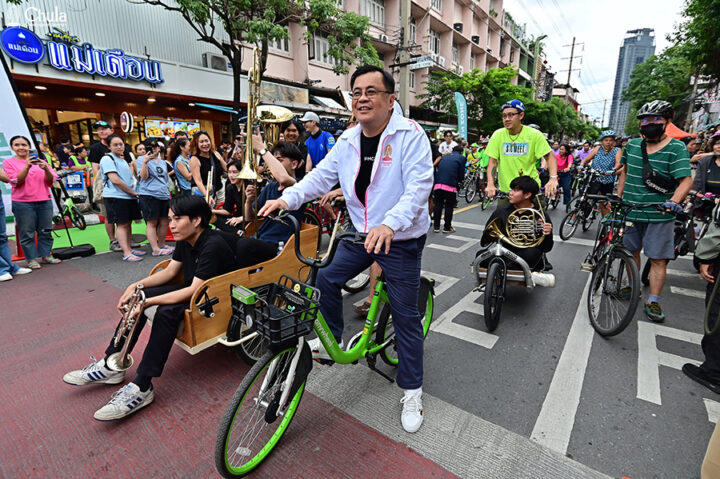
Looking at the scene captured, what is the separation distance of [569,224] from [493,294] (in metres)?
5.12

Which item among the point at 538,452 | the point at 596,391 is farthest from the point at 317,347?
the point at 596,391

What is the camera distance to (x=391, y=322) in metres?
2.70

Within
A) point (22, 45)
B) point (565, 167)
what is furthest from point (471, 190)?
point (22, 45)

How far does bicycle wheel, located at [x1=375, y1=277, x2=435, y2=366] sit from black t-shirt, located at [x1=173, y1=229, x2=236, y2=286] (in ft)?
3.89

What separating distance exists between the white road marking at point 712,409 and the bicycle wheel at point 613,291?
2.36 feet

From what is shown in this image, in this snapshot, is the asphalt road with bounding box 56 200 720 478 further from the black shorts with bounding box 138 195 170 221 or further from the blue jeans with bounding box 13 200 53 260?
the blue jeans with bounding box 13 200 53 260

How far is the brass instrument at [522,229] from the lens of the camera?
3656mm

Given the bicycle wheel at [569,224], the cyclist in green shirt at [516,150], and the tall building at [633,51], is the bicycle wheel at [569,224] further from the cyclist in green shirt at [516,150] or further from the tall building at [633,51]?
the tall building at [633,51]

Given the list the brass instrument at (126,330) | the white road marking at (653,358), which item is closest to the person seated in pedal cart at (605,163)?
the white road marking at (653,358)

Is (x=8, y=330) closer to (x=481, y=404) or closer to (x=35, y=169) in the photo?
(x=35, y=169)

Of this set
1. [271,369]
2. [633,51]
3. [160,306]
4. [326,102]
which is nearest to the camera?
[271,369]

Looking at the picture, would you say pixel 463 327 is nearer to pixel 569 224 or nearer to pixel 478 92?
pixel 569 224

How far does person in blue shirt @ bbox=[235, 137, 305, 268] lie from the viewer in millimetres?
2791

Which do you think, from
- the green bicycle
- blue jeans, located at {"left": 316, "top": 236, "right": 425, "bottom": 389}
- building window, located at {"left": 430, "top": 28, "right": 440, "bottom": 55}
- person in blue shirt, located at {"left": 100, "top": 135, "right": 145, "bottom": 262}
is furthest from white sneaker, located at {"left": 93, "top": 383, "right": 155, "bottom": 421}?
building window, located at {"left": 430, "top": 28, "right": 440, "bottom": 55}
